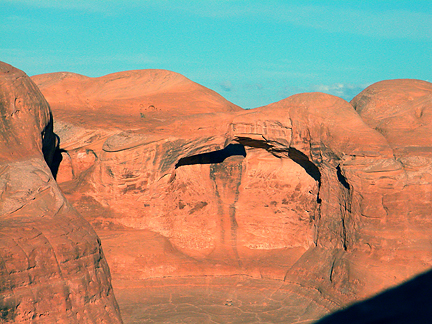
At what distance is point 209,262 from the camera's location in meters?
11.3

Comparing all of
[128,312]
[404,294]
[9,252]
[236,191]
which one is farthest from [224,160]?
[9,252]

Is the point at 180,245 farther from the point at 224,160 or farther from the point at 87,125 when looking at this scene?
the point at 87,125

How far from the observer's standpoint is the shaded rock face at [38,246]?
6.20m

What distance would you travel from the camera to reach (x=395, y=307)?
8867mm

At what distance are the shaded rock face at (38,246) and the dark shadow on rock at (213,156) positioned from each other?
3.95 meters

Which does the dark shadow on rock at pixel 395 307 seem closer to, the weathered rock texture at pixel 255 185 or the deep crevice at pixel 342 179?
the weathered rock texture at pixel 255 185

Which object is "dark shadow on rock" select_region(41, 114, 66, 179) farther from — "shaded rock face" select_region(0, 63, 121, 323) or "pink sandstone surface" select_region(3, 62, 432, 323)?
"shaded rock face" select_region(0, 63, 121, 323)

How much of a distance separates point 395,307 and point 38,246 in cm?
615

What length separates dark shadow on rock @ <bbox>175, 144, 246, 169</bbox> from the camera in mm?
11634

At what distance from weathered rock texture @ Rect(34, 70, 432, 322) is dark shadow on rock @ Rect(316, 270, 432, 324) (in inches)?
7.4

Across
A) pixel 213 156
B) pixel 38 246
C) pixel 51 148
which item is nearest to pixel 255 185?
pixel 213 156

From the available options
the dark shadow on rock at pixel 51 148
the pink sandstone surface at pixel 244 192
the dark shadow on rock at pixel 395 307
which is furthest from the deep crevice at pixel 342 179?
the dark shadow on rock at pixel 51 148

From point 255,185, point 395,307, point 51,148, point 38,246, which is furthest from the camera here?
point 255,185

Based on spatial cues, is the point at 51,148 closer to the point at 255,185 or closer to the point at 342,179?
the point at 255,185
